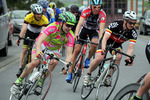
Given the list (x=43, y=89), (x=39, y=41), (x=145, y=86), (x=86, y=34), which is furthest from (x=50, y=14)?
(x=145, y=86)

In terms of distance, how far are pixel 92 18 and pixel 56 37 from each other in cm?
234

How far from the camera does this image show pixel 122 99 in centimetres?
492

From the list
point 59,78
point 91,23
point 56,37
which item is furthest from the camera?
point 59,78

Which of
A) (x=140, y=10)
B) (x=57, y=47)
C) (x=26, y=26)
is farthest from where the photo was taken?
(x=140, y=10)

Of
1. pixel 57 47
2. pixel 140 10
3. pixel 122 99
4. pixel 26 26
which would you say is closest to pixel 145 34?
pixel 26 26

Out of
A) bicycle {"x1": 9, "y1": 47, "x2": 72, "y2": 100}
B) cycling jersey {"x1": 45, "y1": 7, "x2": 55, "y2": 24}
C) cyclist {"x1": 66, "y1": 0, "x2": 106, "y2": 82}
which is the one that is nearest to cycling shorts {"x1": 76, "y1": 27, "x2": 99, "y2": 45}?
cyclist {"x1": 66, "y1": 0, "x2": 106, "y2": 82}

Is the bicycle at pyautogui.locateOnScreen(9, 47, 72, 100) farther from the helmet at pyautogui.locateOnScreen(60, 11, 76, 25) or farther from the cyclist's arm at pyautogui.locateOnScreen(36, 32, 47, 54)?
the helmet at pyautogui.locateOnScreen(60, 11, 76, 25)

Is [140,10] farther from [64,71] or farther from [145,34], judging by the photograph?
[64,71]

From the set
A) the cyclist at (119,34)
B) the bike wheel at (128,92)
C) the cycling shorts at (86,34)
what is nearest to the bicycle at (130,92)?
the bike wheel at (128,92)

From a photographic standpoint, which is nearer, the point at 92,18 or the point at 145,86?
the point at 145,86

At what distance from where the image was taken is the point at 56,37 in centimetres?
712

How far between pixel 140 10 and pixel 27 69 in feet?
185

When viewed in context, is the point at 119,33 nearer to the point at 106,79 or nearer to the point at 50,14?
the point at 106,79

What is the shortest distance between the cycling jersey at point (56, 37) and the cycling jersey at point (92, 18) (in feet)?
5.88
